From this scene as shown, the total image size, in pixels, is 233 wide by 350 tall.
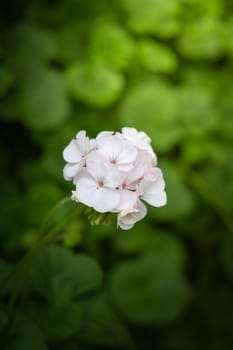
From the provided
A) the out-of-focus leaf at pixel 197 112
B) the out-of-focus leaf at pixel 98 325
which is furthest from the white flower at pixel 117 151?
the out-of-focus leaf at pixel 197 112

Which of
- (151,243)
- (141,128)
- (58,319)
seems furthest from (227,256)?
(58,319)

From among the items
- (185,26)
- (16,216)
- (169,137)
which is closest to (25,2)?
(185,26)

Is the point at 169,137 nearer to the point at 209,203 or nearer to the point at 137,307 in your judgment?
the point at 209,203

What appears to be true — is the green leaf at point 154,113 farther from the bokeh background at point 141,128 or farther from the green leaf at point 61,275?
the green leaf at point 61,275

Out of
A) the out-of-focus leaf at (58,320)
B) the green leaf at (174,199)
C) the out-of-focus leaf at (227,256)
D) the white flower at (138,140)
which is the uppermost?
the green leaf at (174,199)

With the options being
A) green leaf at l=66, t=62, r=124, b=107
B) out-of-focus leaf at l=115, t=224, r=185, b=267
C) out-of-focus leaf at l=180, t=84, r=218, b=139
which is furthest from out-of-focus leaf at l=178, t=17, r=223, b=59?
out-of-focus leaf at l=115, t=224, r=185, b=267

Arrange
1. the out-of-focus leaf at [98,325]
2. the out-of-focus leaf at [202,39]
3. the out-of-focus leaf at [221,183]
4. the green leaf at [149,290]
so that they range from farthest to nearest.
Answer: the out-of-focus leaf at [202,39] < the out-of-focus leaf at [221,183] < the green leaf at [149,290] < the out-of-focus leaf at [98,325]

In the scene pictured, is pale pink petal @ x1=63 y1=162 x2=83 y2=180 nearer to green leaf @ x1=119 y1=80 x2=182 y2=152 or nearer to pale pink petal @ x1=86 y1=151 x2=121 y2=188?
pale pink petal @ x1=86 y1=151 x2=121 y2=188
